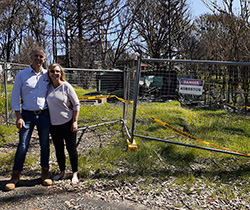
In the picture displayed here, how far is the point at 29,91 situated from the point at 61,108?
0.53m

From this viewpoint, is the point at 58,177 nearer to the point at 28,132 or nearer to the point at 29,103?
the point at 28,132

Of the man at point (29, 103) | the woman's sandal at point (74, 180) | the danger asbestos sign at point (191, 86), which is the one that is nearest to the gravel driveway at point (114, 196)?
the woman's sandal at point (74, 180)

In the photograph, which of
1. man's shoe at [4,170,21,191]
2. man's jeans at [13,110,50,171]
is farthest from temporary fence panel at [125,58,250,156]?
man's shoe at [4,170,21,191]

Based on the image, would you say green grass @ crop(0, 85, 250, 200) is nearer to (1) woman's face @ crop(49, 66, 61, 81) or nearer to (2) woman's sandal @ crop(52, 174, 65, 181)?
(2) woman's sandal @ crop(52, 174, 65, 181)

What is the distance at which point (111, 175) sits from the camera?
370 cm

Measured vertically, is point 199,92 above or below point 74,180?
above

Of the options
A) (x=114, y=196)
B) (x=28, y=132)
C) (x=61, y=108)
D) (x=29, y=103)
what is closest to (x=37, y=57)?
(x=29, y=103)

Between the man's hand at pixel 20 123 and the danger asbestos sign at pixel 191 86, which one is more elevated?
the danger asbestos sign at pixel 191 86

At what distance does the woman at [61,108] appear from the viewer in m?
3.18

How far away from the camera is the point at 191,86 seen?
4.20m

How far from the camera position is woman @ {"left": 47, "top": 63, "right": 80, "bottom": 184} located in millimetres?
3176

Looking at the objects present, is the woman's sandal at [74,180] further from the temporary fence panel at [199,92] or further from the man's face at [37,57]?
the man's face at [37,57]

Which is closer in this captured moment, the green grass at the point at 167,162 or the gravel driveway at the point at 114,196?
the gravel driveway at the point at 114,196

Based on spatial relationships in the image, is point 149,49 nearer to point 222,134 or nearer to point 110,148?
point 222,134
